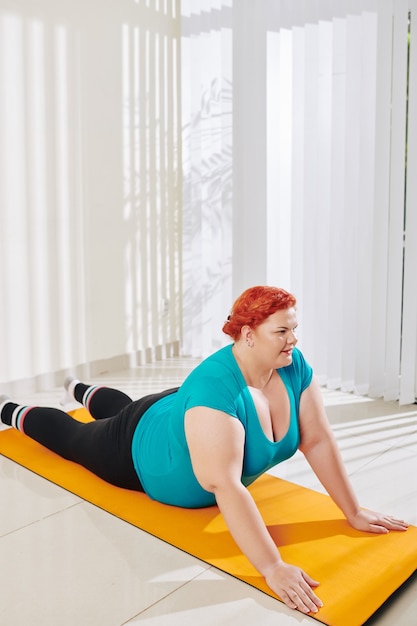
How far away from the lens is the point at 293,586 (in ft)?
5.39

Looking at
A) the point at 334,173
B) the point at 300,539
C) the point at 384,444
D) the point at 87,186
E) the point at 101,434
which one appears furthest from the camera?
the point at 87,186

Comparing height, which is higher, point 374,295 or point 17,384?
point 374,295

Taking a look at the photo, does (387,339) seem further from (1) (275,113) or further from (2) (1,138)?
(2) (1,138)

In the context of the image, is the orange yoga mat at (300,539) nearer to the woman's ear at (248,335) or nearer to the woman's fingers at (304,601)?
the woman's fingers at (304,601)

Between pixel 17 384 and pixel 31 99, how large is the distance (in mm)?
1476

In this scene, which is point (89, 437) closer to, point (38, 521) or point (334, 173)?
point (38, 521)

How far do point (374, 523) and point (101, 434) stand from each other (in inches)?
36.6

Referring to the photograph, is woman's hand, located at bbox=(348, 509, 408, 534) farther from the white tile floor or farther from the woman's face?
the woman's face

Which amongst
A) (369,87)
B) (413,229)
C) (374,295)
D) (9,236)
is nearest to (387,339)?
(374,295)

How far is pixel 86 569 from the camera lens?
1.83 metres

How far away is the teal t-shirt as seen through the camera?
5.96 feet

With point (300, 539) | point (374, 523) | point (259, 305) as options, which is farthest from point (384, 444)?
point (259, 305)

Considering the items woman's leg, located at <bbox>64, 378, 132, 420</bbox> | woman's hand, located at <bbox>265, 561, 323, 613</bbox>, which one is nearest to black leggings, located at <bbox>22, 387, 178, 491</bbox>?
woman's leg, located at <bbox>64, 378, 132, 420</bbox>

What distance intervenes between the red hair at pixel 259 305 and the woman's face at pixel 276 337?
2cm
